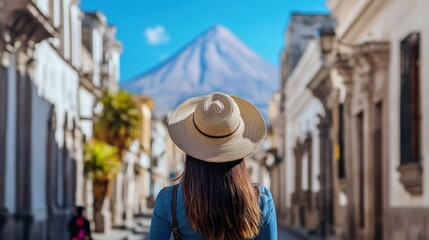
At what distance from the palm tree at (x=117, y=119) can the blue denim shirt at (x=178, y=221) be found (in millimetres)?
37648

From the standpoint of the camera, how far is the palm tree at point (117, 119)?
139ft

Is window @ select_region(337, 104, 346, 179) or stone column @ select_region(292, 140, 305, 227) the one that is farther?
stone column @ select_region(292, 140, 305, 227)

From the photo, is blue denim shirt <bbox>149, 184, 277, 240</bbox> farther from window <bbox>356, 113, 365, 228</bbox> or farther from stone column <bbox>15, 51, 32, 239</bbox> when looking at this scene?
stone column <bbox>15, 51, 32, 239</bbox>

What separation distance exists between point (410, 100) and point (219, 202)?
1497cm

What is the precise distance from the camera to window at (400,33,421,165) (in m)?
18.9

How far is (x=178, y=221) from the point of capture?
4.82 m

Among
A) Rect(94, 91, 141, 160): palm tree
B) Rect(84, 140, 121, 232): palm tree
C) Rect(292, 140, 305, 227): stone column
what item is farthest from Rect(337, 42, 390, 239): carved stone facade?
Rect(292, 140, 305, 227): stone column

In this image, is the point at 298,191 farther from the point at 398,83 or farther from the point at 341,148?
the point at 398,83

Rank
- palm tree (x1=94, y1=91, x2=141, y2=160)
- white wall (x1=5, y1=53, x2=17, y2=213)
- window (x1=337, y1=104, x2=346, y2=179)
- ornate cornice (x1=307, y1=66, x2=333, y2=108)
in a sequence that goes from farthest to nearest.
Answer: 1. palm tree (x1=94, y1=91, x2=141, y2=160)
2. ornate cornice (x1=307, y1=66, x2=333, y2=108)
3. window (x1=337, y1=104, x2=346, y2=179)
4. white wall (x1=5, y1=53, x2=17, y2=213)

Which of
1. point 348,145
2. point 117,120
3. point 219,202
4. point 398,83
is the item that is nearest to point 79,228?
point 398,83

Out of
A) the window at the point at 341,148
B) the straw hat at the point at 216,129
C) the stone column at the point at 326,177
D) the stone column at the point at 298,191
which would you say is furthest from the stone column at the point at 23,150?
the stone column at the point at 298,191

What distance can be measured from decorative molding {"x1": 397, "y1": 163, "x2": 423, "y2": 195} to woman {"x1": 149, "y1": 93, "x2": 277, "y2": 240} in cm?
1371

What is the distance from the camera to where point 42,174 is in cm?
3023

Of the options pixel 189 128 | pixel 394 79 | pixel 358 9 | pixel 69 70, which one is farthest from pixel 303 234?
pixel 189 128
